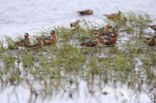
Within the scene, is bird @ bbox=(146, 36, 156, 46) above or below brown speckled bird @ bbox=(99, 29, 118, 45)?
below

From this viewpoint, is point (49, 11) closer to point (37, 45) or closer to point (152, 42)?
point (37, 45)

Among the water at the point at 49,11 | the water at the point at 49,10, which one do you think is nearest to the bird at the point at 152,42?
the water at the point at 49,11

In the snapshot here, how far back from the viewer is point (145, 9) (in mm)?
14219

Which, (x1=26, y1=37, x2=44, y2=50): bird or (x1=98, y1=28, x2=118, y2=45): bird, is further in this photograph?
(x1=98, y1=28, x2=118, y2=45): bird

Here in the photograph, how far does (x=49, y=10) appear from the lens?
14.7 metres

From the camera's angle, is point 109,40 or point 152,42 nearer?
point 152,42

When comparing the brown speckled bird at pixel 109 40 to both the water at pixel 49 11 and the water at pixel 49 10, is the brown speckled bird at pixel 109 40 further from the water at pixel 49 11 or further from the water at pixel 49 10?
the water at pixel 49 10

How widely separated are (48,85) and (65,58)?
1.40 metres

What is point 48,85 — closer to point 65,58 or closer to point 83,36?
point 65,58

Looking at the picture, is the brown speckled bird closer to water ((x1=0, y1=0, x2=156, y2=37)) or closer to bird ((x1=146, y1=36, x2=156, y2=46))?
bird ((x1=146, y1=36, x2=156, y2=46))

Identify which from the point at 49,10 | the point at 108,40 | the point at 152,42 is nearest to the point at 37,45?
the point at 108,40

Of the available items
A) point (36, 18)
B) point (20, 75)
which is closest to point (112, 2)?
point (36, 18)

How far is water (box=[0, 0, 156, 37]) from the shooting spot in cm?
1174

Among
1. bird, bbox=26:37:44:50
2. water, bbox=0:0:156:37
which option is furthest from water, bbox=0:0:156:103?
bird, bbox=26:37:44:50
